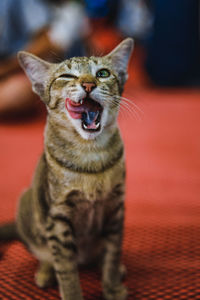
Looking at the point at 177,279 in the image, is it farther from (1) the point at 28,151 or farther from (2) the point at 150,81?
(2) the point at 150,81

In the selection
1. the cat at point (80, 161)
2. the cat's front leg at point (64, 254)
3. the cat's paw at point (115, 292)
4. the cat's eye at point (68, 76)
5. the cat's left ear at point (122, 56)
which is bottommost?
the cat's paw at point (115, 292)

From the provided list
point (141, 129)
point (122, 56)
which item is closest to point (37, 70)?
point (122, 56)

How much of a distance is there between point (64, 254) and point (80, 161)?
0.78 feet

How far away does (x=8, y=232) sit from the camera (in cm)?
123

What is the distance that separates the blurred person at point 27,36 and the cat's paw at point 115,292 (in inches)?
53.6

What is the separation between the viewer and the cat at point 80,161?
0.85m

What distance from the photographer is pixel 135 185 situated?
175cm

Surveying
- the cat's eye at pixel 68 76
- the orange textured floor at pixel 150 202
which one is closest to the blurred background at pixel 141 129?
the orange textured floor at pixel 150 202

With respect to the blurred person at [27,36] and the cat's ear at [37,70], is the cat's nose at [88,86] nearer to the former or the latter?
the cat's ear at [37,70]

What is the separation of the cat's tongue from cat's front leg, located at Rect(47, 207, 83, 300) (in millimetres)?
232

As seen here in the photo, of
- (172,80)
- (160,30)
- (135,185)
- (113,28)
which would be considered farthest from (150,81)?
(135,185)

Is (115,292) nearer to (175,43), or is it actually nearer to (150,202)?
(150,202)

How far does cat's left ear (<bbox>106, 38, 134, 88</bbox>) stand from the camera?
3.09 feet

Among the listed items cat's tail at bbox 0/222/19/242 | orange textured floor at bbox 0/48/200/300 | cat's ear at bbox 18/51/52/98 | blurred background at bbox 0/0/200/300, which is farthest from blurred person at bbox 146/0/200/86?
cat's ear at bbox 18/51/52/98
